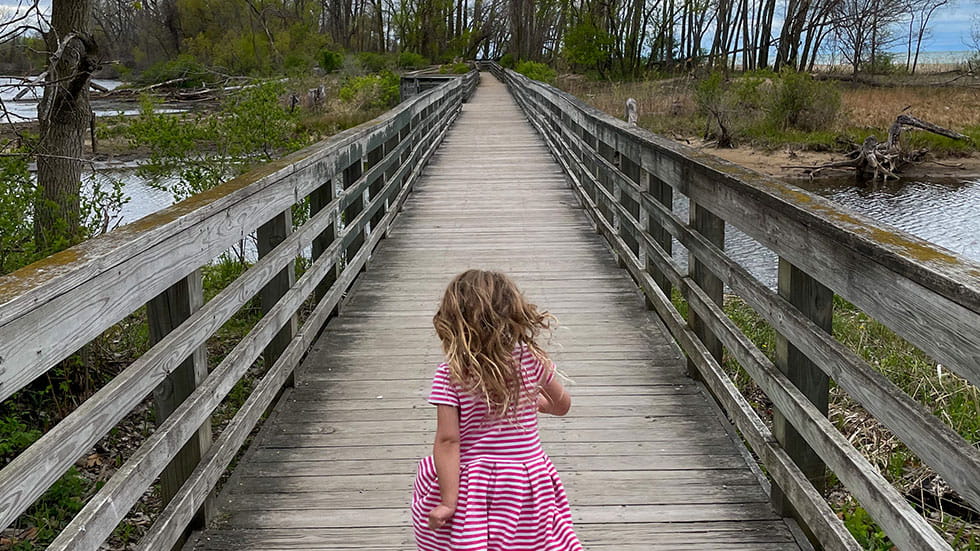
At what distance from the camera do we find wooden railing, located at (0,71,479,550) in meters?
1.98

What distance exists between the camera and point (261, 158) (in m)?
10.3

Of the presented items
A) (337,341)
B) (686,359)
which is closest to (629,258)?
(686,359)

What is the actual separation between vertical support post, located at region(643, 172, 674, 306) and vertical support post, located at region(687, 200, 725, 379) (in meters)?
0.72

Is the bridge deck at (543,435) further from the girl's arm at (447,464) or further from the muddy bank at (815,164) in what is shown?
the muddy bank at (815,164)

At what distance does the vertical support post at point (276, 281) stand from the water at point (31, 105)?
6.30ft

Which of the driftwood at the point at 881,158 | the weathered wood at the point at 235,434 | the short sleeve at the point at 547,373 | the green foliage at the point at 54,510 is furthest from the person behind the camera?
the driftwood at the point at 881,158

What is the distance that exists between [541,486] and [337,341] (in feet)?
10.3

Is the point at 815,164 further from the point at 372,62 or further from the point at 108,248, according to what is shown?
the point at 372,62

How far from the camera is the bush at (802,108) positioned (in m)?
27.9

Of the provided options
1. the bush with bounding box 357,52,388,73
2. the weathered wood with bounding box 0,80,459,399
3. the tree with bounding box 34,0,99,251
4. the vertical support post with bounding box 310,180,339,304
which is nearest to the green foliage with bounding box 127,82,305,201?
the tree with bounding box 34,0,99,251

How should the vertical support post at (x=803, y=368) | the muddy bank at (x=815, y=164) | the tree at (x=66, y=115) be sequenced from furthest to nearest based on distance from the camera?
the muddy bank at (x=815, y=164) → the tree at (x=66, y=115) → the vertical support post at (x=803, y=368)

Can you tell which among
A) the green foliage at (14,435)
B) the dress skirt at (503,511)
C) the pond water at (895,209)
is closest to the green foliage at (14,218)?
the green foliage at (14,435)

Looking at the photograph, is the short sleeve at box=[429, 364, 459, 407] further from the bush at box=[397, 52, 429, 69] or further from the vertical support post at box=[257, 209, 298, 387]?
the bush at box=[397, 52, 429, 69]

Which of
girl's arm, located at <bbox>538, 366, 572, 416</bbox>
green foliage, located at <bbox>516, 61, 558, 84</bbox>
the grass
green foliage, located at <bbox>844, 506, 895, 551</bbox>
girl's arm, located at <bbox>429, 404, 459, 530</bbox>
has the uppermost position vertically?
green foliage, located at <bbox>516, 61, 558, 84</bbox>
